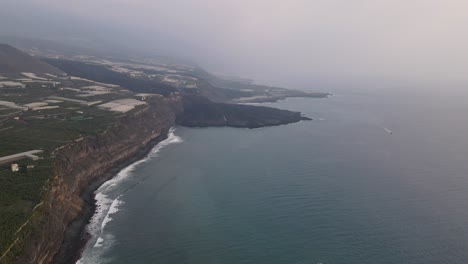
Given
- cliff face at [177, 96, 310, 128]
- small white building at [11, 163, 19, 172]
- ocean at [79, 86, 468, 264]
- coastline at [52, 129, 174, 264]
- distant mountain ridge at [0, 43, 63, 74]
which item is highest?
distant mountain ridge at [0, 43, 63, 74]

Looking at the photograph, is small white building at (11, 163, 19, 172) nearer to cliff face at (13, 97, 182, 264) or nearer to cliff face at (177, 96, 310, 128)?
cliff face at (13, 97, 182, 264)

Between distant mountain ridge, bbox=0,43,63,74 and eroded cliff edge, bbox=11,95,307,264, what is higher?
distant mountain ridge, bbox=0,43,63,74

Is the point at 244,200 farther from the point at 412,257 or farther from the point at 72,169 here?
the point at 72,169

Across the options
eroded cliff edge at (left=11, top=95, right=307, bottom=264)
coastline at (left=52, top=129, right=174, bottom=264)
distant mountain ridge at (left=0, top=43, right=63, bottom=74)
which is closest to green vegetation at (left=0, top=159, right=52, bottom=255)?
eroded cliff edge at (left=11, top=95, right=307, bottom=264)

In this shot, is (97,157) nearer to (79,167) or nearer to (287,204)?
(79,167)

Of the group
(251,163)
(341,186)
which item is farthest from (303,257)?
(251,163)

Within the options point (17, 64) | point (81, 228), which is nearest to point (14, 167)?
point (81, 228)
